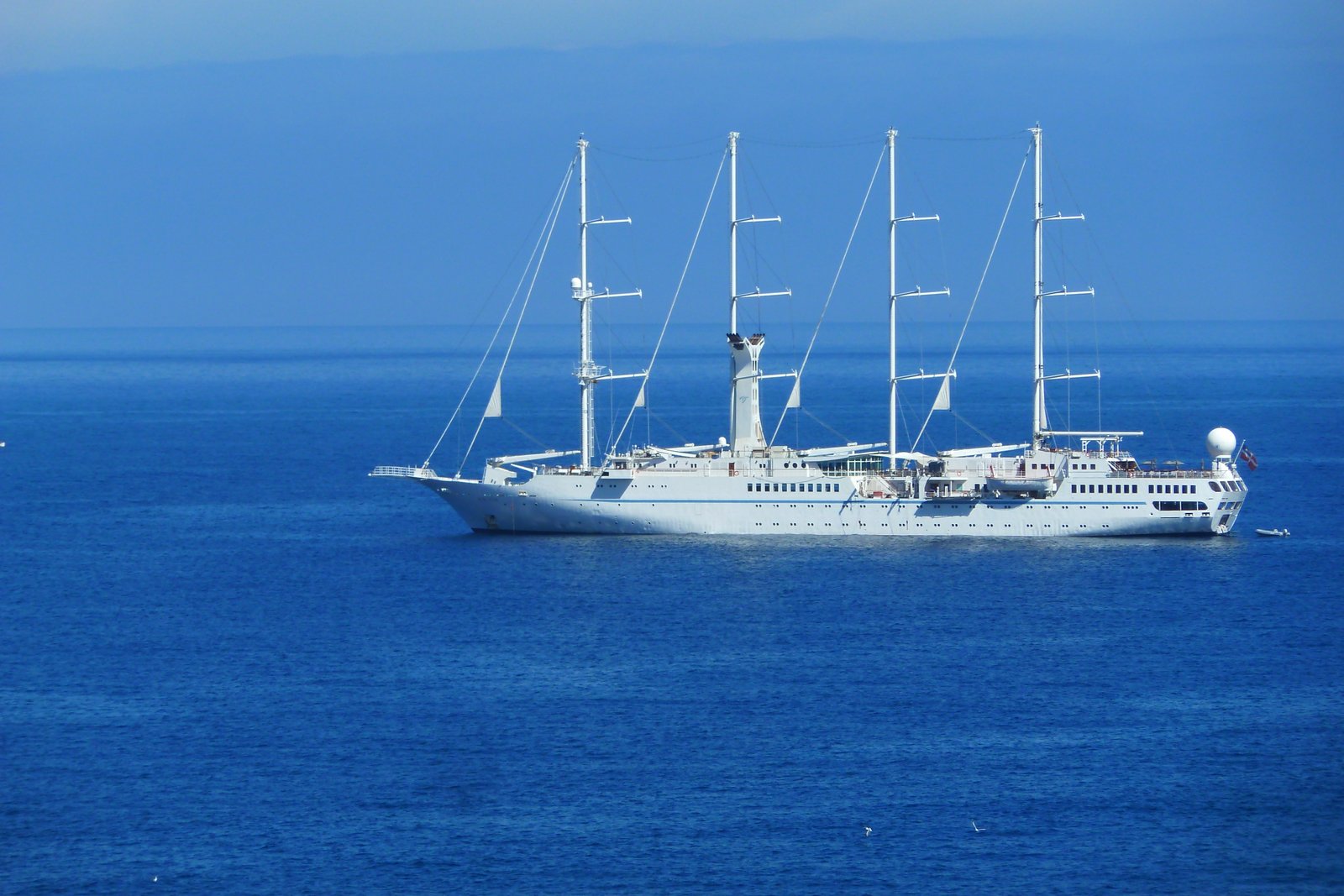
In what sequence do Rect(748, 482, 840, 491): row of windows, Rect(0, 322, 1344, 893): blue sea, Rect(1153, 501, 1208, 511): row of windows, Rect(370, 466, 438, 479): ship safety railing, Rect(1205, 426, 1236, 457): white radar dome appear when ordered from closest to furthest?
Rect(0, 322, 1344, 893): blue sea, Rect(1153, 501, 1208, 511): row of windows, Rect(1205, 426, 1236, 457): white radar dome, Rect(748, 482, 840, 491): row of windows, Rect(370, 466, 438, 479): ship safety railing

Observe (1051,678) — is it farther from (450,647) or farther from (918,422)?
(918,422)

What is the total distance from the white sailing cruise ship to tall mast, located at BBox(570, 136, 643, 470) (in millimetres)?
231

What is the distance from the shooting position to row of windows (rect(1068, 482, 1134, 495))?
101 meters

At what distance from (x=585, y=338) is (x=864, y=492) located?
1658 centimetres

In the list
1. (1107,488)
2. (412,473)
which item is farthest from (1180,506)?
(412,473)

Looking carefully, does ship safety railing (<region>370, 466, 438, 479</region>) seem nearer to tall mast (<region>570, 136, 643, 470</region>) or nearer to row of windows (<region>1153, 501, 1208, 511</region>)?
tall mast (<region>570, 136, 643, 470</region>)

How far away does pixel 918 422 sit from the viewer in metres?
192

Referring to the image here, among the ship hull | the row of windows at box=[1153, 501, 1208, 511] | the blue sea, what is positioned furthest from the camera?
the ship hull

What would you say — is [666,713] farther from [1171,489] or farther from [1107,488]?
[1171,489]

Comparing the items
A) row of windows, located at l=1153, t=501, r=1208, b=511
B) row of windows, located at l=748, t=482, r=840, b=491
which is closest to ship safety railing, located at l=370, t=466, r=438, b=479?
row of windows, located at l=748, t=482, r=840, b=491

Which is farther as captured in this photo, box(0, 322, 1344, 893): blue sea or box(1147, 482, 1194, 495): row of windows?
box(1147, 482, 1194, 495): row of windows

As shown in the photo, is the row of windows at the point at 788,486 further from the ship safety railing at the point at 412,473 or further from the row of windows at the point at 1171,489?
the ship safety railing at the point at 412,473

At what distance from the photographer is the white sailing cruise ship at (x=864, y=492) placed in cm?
10131

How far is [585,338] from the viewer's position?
353ft
